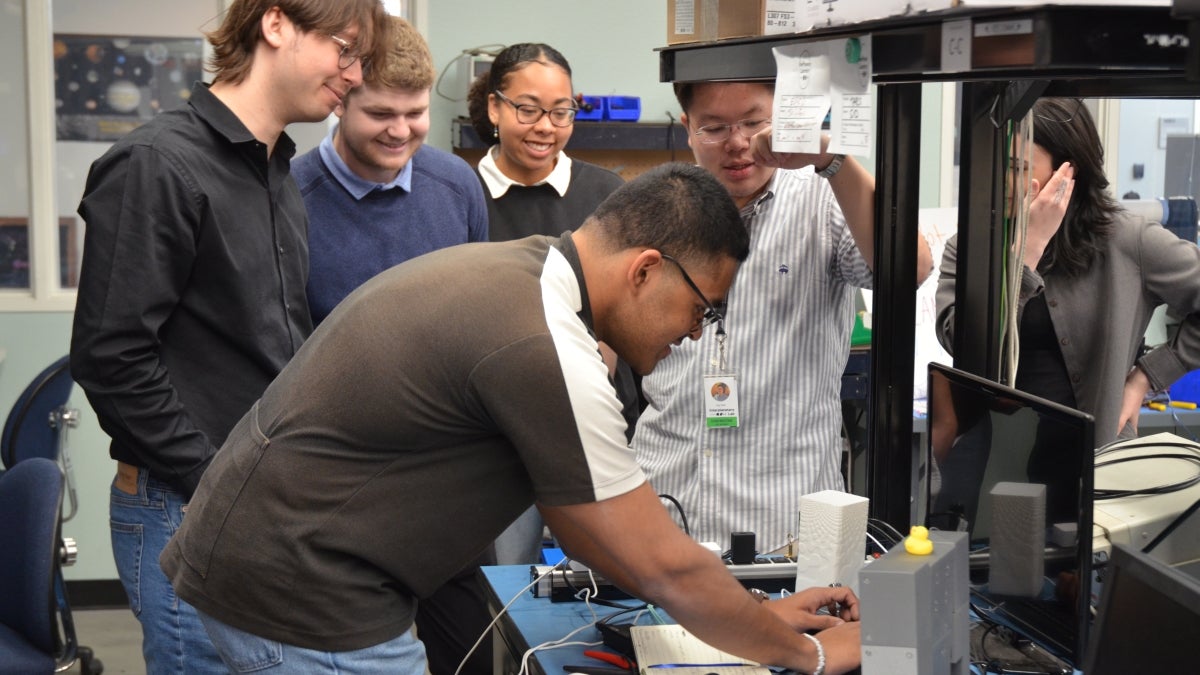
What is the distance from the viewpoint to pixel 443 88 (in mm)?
4539

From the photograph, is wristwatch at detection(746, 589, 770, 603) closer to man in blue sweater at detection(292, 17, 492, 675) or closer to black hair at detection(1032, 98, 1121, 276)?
man in blue sweater at detection(292, 17, 492, 675)

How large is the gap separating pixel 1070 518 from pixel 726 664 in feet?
1.54

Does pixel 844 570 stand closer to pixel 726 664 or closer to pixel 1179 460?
pixel 726 664

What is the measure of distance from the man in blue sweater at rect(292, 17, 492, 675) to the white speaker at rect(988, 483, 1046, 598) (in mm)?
→ 1195

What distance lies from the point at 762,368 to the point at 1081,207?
0.99m

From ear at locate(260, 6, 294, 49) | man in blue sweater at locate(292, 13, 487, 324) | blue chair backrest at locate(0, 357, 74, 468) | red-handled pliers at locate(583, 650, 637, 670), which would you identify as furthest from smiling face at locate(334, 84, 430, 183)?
blue chair backrest at locate(0, 357, 74, 468)

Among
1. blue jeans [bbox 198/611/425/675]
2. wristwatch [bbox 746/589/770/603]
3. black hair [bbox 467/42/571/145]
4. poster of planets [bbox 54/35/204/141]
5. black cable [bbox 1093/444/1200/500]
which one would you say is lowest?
wristwatch [bbox 746/589/770/603]

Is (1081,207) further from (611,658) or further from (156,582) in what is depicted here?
(156,582)

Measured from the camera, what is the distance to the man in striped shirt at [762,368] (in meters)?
2.15

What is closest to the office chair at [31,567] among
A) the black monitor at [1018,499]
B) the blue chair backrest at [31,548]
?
the blue chair backrest at [31,548]

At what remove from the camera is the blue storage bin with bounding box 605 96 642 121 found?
4.47 metres

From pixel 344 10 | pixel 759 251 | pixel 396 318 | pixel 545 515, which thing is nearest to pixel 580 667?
pixel 545 515

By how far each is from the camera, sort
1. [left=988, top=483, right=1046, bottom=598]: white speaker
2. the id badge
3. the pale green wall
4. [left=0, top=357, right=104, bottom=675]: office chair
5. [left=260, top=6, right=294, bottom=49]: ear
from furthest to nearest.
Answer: the pale green wall < [left=0, top=357, right=104, bottom=675]: office chair < the id badge < [left=260, top=6, right=294, bottom=49]: ear < [left=988, top=483, right=1046, bottom=598]: white speaker

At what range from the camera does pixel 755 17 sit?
68.2 inches
